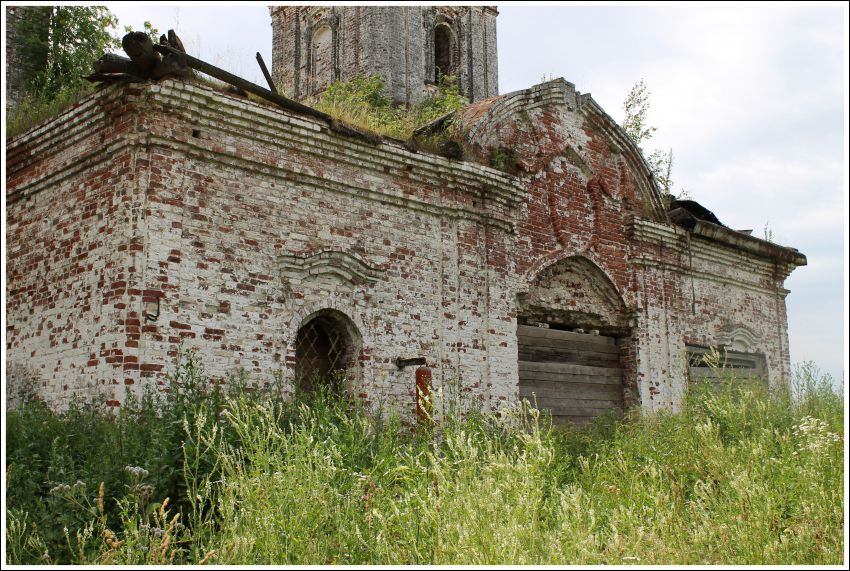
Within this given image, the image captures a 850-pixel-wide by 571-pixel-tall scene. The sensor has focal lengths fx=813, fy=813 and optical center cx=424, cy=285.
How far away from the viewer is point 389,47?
1855 centimetres

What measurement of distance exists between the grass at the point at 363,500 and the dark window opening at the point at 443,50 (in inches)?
572

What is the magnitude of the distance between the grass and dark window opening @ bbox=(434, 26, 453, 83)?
47.6 ft

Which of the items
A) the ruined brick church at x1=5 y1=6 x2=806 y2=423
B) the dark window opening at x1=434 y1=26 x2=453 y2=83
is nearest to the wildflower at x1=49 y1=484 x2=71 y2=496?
the ruined brick church at x1=5 y1=6 x2=806 y2=423

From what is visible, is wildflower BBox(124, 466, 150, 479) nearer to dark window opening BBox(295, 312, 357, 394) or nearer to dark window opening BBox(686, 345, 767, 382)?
dark window opening BBox(295, 312, 357, 394)

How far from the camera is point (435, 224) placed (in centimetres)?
930

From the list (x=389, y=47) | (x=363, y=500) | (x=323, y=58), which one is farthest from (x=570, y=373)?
(x=323, y=58)

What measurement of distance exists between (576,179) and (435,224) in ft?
9.02

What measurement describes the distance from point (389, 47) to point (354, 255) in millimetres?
11361

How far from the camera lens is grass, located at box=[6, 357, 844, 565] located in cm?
417

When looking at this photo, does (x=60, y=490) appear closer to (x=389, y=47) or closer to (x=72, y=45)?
(x=72, y=45)

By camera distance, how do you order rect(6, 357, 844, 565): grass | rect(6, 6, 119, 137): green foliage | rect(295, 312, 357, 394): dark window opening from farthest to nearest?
rect(6, 6, 119, 137): green foliage, rect(295, 312, 357, 394): dark window opening, rect(6, 357, 844, 565): grass

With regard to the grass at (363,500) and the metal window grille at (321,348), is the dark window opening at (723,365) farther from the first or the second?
the metal window grille at (321,348)

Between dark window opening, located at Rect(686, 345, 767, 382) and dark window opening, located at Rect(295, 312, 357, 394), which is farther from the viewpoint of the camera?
dark window opening, located at Rect(686, 345, 767, 382)

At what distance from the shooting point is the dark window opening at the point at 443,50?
20.3 m
